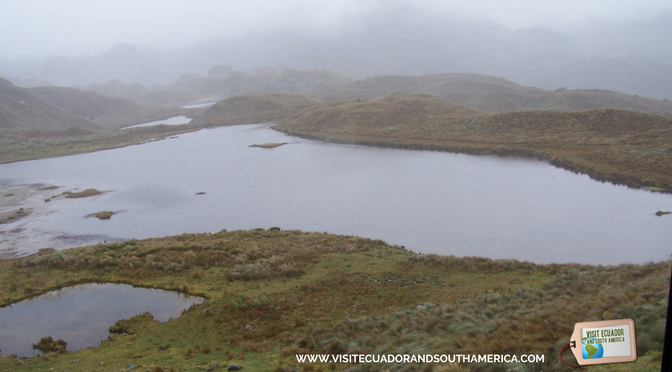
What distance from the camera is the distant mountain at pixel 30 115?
95625 millimetres

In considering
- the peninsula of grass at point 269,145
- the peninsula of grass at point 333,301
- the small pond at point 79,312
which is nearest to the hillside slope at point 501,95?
the peninsula of grass at point 269,145

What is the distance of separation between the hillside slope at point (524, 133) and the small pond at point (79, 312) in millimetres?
35248

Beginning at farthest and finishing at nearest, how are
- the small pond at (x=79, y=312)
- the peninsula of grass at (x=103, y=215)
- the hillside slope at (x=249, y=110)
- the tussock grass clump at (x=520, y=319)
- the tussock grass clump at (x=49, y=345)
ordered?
the hillside slope at (x=249, y=110), the peninsula of grass at (x=103, y=215), the small pond at (x=79, y=312), the tussock grass clump at (x=49, y=345), the tussock grass clump at (x=520, y=319)

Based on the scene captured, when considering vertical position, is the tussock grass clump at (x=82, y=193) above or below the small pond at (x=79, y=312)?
above

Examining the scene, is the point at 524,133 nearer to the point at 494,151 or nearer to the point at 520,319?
the point at 494,151

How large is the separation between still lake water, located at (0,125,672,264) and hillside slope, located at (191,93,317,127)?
5588 centimetres

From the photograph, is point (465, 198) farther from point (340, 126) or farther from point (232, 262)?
point (340, 126)

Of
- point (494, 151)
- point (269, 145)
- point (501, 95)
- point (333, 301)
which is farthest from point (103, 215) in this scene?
point (501, 95)

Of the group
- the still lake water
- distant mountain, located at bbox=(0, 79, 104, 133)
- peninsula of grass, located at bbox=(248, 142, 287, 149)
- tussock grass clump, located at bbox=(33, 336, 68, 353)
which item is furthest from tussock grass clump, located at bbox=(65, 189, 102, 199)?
distant mountain, located at bbox=(0, 79, 104, 133)

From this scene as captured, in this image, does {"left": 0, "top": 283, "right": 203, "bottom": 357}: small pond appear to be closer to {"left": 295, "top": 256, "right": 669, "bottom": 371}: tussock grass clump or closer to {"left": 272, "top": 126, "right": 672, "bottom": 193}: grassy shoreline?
{"left": 295, "top": 256, "right": 669, "bottom": 371}: tussock grass clump

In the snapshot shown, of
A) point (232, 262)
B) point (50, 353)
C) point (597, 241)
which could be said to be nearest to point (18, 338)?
point (50, 353)

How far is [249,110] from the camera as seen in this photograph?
4749 inches

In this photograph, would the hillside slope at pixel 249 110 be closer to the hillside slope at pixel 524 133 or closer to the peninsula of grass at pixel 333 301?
the hillside slope at pixel 524 133

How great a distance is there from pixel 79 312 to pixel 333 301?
9.69 meters
